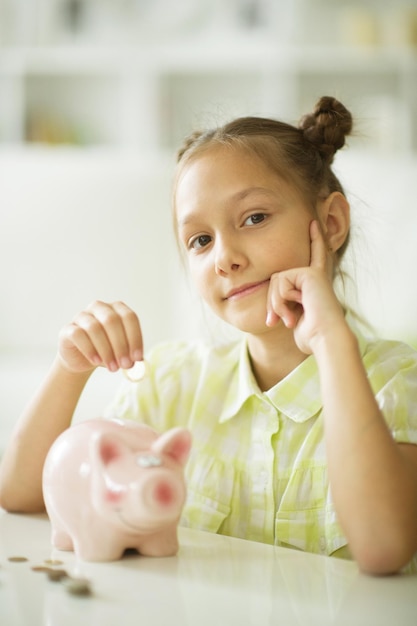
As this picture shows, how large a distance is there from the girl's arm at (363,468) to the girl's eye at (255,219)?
0.76ft

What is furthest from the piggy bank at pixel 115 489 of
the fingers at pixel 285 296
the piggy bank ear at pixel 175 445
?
the fingers at pixel 285 296

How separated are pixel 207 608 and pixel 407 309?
4.47ft

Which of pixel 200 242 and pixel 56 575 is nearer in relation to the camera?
pixel 56 575

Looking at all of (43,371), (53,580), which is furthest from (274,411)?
(43,371)

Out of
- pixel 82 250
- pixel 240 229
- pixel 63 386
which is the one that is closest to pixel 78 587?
pixel 63 386

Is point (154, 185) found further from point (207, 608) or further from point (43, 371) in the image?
point (207, 608)

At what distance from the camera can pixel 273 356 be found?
1.02 metres

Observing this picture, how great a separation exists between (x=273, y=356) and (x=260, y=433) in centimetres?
11

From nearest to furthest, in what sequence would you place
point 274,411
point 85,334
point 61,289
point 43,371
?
point 85,334, point 274,411, point 43,371, point 61,289

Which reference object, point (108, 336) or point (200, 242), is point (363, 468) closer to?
point (108, 336)

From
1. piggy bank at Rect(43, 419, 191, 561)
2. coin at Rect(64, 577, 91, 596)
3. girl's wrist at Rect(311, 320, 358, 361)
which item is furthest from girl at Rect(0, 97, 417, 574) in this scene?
coin at Rect(64, 577, 91, 596)

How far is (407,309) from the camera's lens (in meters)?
1.82

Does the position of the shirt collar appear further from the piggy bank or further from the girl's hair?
the piggy bank

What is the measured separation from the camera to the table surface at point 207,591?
1.76 ft
